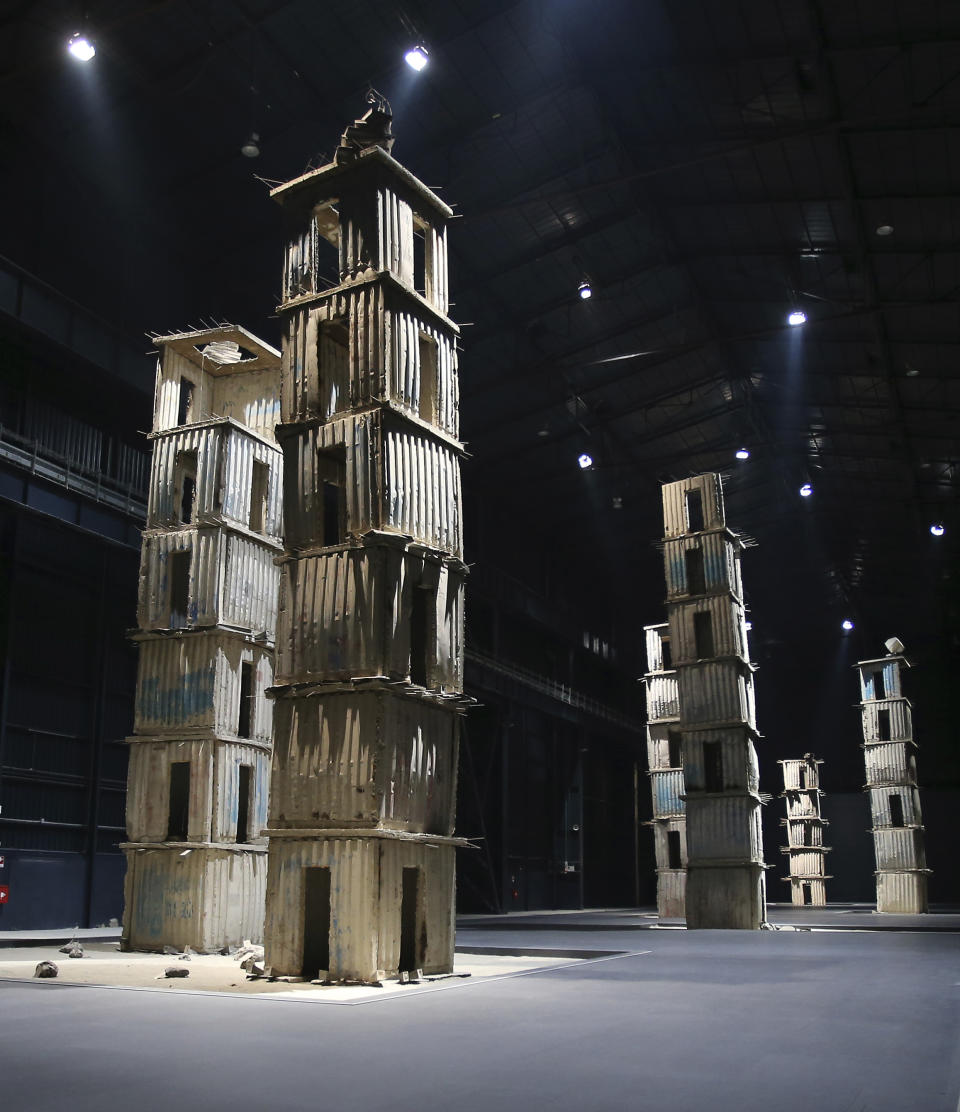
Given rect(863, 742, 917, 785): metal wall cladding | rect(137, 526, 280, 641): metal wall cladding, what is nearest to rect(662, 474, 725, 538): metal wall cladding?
rect(137, 526, 280, 641): metal wall cladding

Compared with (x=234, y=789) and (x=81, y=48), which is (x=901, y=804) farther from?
(x=81, y=48)

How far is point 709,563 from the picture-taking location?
31016mm

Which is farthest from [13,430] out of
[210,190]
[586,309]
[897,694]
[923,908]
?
[923,908]

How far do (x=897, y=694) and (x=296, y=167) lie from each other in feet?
110

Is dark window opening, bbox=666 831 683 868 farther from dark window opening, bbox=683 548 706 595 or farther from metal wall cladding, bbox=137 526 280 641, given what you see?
metal wall cladding, bbox=137 526 280 641

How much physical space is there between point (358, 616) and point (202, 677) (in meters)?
8.35

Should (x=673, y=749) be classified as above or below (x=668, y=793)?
above

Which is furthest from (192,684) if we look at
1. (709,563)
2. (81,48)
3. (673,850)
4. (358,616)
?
(673,850)

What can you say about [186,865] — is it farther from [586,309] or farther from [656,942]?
[586,309]

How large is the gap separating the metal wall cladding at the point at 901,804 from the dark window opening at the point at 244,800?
106ft

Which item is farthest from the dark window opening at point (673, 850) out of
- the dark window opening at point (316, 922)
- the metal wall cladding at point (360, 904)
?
the dark window opening at point (316, 922)

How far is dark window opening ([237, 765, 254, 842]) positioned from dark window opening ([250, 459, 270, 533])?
5.65 meters

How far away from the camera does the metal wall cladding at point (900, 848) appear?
45281mm

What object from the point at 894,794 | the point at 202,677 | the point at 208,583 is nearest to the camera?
the point at 202,677
